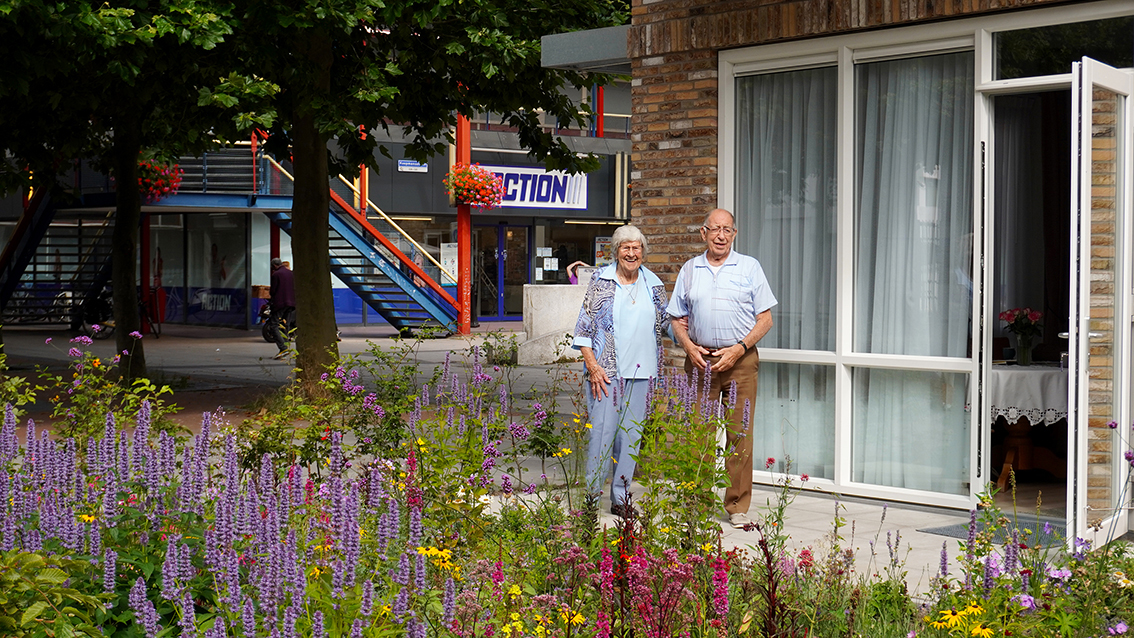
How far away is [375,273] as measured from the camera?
25.5 metres

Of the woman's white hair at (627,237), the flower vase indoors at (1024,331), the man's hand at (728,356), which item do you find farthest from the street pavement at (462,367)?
the flower vase indoors at (1024,331)

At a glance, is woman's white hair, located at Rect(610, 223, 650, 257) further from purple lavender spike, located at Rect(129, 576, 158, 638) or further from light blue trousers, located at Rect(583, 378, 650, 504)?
purple lavender spike, located at Rect(129, 576, 158, 638)

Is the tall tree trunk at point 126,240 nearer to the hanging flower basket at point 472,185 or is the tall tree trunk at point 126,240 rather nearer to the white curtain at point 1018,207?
the white curtain at point 1018,207

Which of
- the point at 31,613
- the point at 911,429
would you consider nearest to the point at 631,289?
the point at 911,429

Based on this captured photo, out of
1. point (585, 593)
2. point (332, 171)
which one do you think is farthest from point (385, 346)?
point (585, 593)

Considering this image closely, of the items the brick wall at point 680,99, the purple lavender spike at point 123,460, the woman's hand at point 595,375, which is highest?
the brick wall at point 680,99

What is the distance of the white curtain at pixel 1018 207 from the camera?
9.06 m

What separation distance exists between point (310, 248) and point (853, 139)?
22.7 feet

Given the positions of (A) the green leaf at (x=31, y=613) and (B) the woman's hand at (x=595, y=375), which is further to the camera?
(B) the woman's hand at (x=595, y=375)

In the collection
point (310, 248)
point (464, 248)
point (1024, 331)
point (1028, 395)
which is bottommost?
point (1028, 395)

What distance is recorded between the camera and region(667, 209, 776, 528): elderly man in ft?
23.3

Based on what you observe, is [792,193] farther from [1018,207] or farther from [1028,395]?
[1018,207]

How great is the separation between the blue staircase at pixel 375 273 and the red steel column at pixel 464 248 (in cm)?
115

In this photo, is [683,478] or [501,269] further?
[501,269]
